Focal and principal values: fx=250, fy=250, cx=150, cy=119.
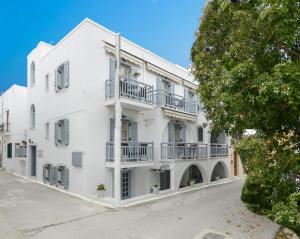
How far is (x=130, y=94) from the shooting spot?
54.9ft

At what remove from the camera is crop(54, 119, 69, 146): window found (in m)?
18.1

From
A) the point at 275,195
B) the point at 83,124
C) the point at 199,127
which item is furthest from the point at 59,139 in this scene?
the point at 275,195

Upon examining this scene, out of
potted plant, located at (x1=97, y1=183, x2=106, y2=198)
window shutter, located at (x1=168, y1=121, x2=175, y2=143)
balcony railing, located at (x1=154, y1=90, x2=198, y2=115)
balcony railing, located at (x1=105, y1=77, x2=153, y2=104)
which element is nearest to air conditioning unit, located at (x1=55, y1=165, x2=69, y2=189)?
potted plant, located at (x1=97, y1=183, x2=106, y2=198)

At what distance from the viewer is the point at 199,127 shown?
24.7m

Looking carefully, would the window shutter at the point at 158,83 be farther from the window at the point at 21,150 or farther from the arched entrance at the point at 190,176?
the window at the point at 21,150

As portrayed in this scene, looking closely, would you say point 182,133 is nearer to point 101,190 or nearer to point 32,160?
point 101,190

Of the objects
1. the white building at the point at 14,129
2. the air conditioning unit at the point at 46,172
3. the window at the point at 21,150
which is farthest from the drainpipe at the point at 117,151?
the window at the point at 21,150

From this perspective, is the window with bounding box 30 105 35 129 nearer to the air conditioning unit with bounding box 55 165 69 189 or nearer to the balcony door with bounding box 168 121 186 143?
the air conditioning unit with bounding box 55 165 69 189

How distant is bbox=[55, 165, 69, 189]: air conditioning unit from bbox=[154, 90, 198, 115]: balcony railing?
8422 millimetres

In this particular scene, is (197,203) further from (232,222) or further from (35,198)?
(35,198)

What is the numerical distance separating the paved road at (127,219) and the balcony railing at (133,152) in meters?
3.09

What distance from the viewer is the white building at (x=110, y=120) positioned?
16203mm

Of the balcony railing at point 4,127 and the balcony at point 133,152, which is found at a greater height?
the balcony railing at point 4,127

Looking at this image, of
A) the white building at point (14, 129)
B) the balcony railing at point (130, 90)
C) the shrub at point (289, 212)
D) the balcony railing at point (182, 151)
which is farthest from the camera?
the white building at point (14, 129)
